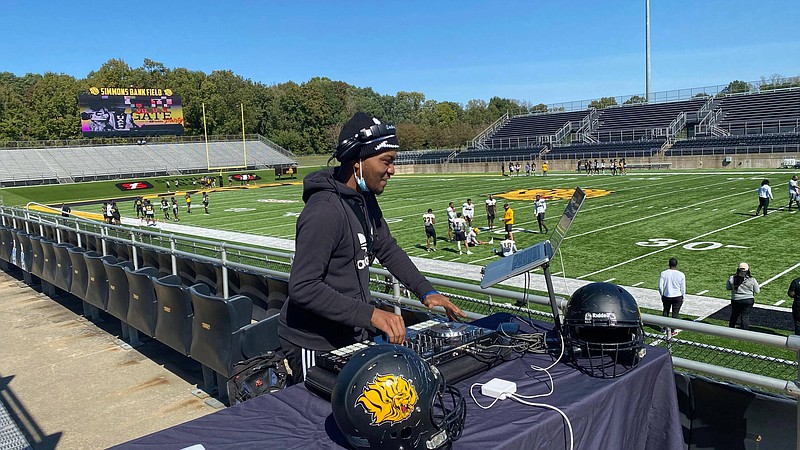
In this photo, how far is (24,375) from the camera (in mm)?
7133

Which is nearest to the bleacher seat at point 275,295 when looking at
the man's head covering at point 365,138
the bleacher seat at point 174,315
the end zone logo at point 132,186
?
the bleacher seat at point 174,315

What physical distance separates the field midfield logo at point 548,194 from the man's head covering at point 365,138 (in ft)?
89.6

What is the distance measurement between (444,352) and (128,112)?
69.5 metres

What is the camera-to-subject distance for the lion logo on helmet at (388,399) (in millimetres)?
1987

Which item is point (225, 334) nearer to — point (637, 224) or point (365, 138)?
point (365, 138)

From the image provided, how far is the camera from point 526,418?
7.46 feet

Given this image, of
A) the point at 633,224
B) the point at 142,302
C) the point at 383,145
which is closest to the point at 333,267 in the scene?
the point at 383,145

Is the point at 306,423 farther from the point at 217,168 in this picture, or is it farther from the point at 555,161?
the point at 217,168

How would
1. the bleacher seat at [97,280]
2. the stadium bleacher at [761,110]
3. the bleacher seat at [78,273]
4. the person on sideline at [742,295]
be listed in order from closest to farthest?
1. the bleacher seat at [97,280]
2. the person on sideline at [742,295]
3. the bleacher seat at [78,273]
4. the stadium bleacher at [761,110]

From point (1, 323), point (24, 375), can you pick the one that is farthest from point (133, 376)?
point (1, 323)

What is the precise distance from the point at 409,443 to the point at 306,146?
9193 centimetres

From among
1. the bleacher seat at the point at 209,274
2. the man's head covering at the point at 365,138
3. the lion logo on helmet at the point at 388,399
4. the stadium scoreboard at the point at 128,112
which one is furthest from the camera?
the stadium scoreboard at the point at 128,112

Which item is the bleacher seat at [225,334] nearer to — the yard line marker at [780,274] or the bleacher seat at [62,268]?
the bleacher seat at [62,268]

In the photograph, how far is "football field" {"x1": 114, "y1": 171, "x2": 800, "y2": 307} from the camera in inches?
544
